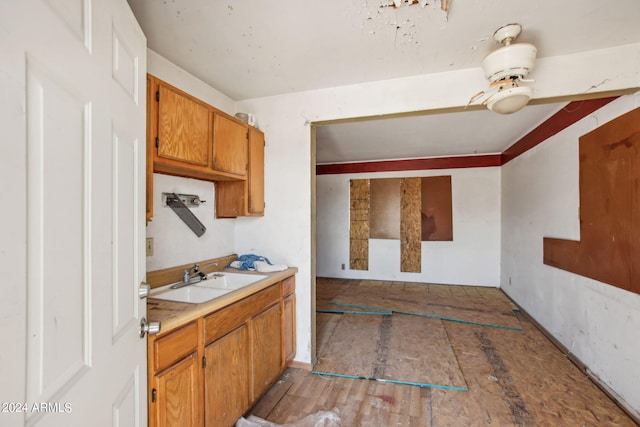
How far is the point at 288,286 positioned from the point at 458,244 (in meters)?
3.91


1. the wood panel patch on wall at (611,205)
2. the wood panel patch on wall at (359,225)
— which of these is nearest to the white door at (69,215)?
the wood panel patch on wall at (611,205)

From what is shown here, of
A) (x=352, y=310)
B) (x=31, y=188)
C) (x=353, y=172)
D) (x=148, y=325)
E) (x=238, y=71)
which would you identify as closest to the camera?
(x=31, y=188)

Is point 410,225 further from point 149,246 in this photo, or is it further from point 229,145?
point 149,246

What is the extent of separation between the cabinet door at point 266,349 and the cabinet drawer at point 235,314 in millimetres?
71

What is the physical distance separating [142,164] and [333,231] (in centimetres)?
484

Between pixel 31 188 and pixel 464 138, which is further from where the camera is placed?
pixel 464 138

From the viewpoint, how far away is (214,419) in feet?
4.87

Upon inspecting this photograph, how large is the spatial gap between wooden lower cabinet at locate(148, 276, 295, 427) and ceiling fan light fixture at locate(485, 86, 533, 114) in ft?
6.36

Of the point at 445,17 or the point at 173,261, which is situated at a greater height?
the point at 445,17

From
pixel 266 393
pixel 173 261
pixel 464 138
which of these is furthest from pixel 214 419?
pixel 464 138

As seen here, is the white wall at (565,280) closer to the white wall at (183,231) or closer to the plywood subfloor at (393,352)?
the plywood subfloor at (393,352)

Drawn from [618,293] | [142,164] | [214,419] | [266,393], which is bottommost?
[266,393]

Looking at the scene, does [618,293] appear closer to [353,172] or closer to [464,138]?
[464,138]

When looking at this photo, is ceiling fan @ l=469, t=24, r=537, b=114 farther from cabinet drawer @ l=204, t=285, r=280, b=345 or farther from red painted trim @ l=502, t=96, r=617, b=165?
cabinet drawer @ l=204, t=285, r=280, b=345
